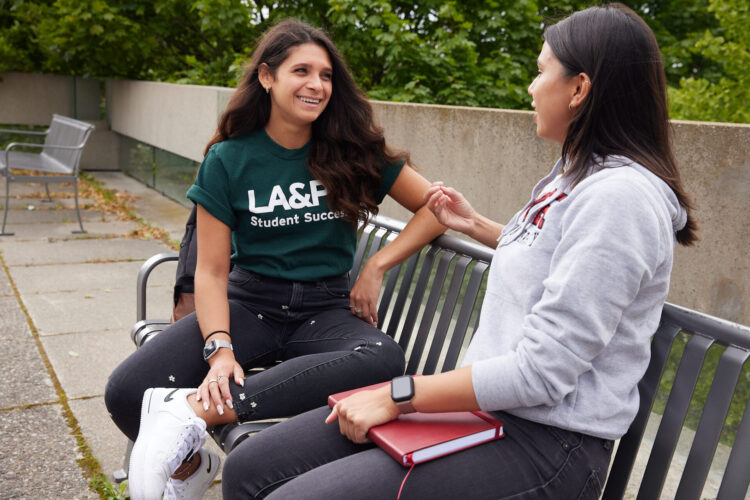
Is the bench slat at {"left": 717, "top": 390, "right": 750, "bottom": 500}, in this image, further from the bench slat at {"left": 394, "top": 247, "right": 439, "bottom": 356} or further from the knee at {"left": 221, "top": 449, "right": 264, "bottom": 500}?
the bench slat at {"left": 394, "top": 247, "right": 439, "bottom": 356}

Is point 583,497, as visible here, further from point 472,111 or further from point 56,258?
point 56,258

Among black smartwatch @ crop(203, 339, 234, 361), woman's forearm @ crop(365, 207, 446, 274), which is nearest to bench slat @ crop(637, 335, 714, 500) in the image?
woman's forearm @ crop(365, 207, 446, 274)

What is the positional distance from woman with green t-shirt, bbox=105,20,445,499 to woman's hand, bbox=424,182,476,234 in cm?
22

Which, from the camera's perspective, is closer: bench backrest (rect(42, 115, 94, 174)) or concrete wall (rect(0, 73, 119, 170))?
bench backrest (rect(42, 115, 94, 174))

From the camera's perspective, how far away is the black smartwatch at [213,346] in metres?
2.49

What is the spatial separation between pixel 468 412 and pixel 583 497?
322mm

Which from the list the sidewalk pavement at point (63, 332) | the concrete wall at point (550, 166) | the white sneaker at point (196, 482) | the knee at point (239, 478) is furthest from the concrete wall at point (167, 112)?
the knee at point (239, 478)

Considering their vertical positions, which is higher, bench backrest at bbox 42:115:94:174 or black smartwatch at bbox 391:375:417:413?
black smartwatch at bbox 391:375:417:413

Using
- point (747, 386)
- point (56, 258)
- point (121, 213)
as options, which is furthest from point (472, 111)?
point (121, 213)

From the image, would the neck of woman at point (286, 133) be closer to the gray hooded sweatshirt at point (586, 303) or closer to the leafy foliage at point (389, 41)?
the leafy foliage at point (389, 41)

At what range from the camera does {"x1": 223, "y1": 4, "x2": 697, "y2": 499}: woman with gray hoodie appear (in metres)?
1.62

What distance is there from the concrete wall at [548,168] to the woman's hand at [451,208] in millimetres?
965

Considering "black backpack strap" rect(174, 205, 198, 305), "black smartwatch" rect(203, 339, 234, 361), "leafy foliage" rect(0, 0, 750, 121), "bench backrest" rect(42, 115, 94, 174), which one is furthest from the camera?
"bench backrest" rect(42, 115, 94, 174)

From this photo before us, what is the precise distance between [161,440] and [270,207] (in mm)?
900
